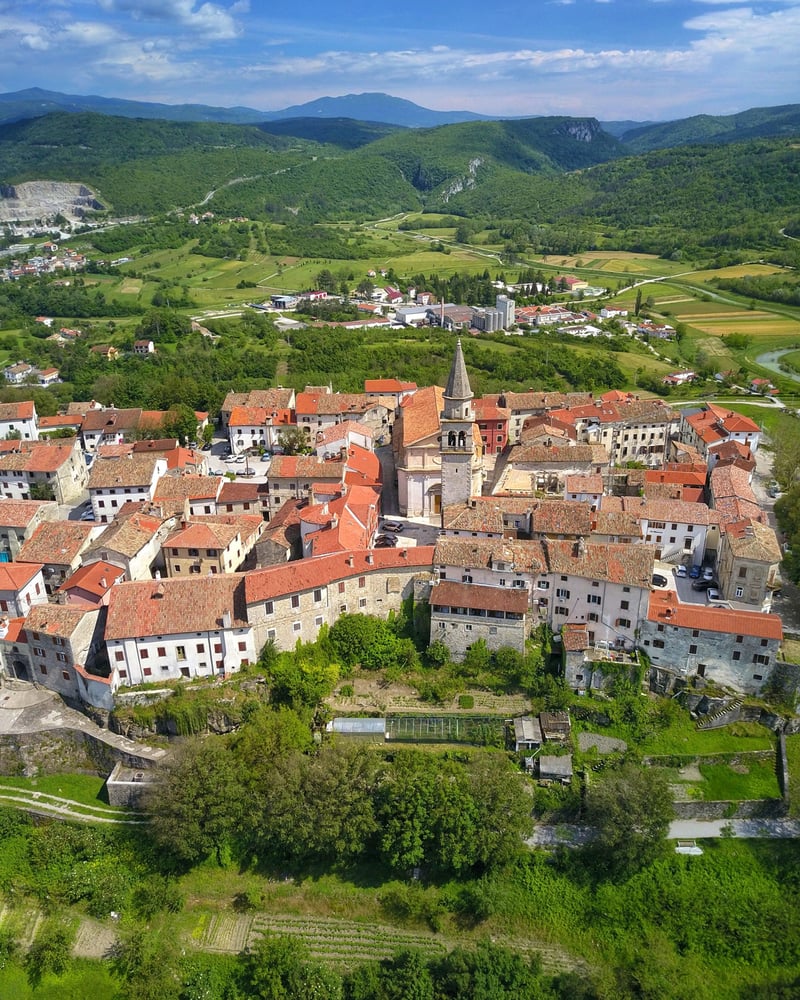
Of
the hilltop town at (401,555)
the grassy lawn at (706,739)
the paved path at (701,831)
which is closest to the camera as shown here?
the paved path at (701,831)

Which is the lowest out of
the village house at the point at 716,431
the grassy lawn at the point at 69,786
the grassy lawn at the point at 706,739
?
the grassy lawn at the point at 69,786

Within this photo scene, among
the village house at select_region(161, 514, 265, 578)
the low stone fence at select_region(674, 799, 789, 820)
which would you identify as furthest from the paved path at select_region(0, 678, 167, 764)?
the low stone fence at select_region(674, 799, 789, 820)

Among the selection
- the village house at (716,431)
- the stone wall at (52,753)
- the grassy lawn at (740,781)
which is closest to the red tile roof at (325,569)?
the stone wall at (52,753)

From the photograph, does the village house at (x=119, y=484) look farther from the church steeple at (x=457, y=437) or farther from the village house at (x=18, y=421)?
the church steeple at (x=457, y=437)

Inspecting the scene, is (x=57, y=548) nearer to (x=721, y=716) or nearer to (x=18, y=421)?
(x=18, y=421)

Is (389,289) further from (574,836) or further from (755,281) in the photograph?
(574,836)

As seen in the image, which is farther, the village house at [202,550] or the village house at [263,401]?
the village house at [263,401]

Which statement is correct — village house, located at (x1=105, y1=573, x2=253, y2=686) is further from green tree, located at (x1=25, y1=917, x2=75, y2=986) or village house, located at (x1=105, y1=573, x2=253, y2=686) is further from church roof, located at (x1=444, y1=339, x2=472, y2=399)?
church roof, located at (x1=444, y1=339, x2=472, y2=399)
